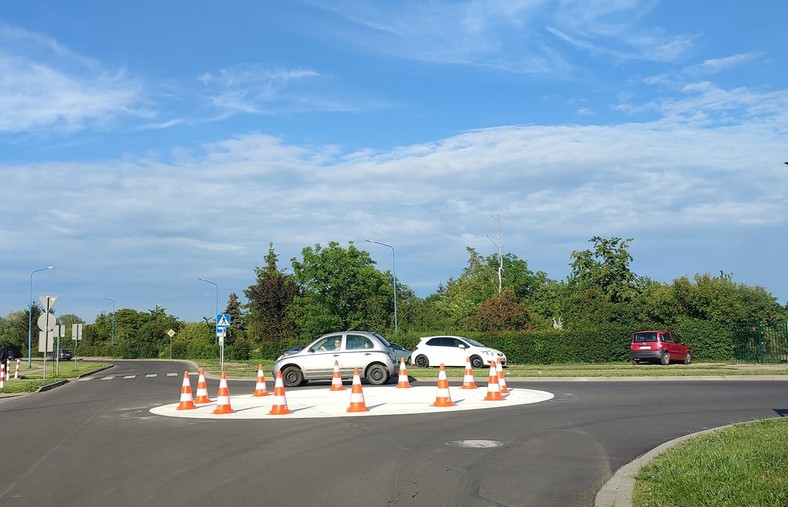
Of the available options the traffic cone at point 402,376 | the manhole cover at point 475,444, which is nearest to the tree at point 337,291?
the traffic cone at point 402,376

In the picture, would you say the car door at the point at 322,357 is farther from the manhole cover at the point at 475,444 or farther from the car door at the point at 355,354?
the manhole cover at the point at 475,444

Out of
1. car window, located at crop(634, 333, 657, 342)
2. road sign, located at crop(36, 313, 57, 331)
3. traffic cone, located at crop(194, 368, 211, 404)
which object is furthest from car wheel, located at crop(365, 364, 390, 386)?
car window, located at crop(634, 333, 657, 342)

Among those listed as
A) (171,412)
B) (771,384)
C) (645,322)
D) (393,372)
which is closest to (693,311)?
(645,322)

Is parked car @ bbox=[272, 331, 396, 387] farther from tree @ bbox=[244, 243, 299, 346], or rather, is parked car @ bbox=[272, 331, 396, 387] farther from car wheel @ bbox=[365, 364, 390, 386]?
tree @ bbox=[244, 243, 299, 346]

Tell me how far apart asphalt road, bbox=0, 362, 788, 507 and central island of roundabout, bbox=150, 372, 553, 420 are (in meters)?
0.68

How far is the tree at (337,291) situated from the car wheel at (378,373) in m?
43.8

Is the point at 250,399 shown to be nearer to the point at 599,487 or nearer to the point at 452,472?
the point at 452,472

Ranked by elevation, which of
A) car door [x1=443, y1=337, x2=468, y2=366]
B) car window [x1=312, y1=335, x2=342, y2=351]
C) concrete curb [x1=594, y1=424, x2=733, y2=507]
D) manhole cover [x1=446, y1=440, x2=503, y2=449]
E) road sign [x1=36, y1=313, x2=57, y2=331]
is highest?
road sign [x1=36, y1=313, x2=57, y2=331]

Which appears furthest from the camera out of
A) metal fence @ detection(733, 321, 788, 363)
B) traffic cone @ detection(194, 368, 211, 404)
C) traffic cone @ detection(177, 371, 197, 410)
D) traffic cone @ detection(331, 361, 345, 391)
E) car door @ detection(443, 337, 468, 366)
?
metal fence @ detection(733, 321, 788, 363)

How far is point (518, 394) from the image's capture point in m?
18.5

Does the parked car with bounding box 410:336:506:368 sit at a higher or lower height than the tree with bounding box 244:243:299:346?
lower

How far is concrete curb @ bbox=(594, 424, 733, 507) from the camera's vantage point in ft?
22.0

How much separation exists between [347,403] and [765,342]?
90.2 ft

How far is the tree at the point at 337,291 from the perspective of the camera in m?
67.6
